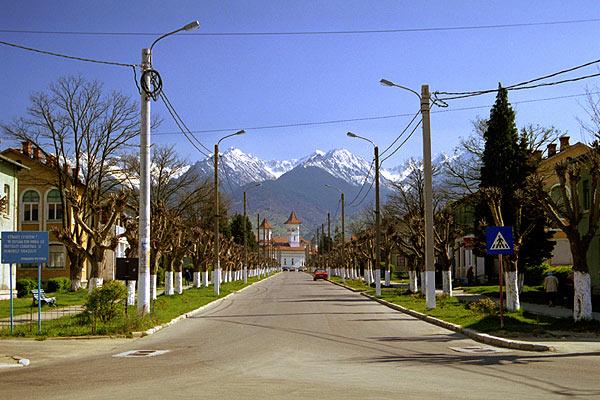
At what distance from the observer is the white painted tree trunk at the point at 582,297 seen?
67.7ft

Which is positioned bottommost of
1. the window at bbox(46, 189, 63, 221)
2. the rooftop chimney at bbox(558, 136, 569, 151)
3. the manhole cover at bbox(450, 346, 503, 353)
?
the manhole cover at bbox(450, 346, 503, 353)

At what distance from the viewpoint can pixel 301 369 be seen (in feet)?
42.0

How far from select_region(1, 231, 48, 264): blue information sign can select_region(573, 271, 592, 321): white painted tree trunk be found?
15317 millimetres

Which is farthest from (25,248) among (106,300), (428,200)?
(428,200)

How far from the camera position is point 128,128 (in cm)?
5022

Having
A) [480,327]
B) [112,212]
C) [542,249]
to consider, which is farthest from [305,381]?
[542,249]

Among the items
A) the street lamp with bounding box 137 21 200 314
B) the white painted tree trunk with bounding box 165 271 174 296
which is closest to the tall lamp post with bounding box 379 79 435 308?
the street lamp with bounding box 137 21 200 314

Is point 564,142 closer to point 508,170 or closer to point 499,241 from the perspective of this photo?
point 508,170

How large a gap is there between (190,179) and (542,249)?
118ft

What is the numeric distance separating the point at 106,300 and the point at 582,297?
46.3 ft

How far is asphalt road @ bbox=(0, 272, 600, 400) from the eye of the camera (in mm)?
10320

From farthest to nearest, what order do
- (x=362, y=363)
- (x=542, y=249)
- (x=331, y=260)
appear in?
(x=331, y=260), (x=542, y=249), (x=362, y=363)

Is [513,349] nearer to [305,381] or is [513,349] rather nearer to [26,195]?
[305,381]

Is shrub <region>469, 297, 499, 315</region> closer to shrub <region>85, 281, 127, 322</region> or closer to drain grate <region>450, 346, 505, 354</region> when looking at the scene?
drain grate <region>450, 346, 505, 354</region>
